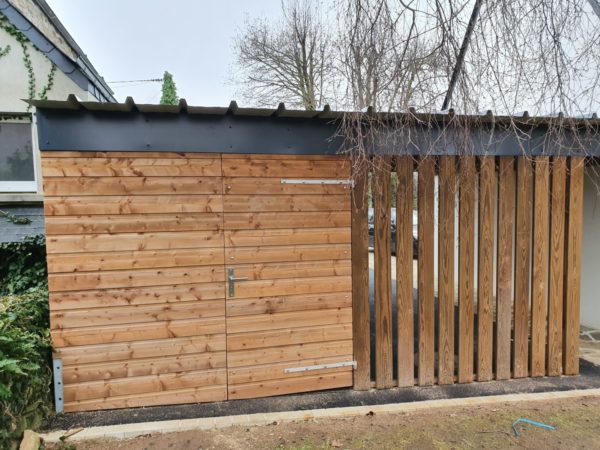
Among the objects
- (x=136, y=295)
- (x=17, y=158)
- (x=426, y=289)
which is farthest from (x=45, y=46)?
(x=426, y=289)

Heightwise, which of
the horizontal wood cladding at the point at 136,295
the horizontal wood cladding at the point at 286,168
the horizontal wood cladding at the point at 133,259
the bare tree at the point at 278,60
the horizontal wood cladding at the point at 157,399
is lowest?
the horizontal wood cladding at the point at 157,399

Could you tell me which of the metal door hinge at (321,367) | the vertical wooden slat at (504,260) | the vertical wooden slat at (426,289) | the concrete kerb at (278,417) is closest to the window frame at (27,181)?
the concrete kerb at (278,417)

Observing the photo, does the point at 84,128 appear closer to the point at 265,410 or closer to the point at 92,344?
the point at 92,344

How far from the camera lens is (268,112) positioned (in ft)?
11.4

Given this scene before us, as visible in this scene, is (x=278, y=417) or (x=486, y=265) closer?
(x=278, y=417)

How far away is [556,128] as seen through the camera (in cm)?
397

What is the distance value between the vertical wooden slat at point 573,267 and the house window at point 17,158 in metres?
6.96

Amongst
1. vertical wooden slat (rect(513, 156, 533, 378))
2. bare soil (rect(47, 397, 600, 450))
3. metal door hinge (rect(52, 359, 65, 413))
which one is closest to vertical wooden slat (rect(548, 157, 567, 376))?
vertical wooden slat (rect(513, 156, 533, 378))

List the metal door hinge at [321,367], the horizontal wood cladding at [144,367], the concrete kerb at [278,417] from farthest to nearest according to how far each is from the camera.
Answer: the metal door hinge at [321,367] < the horizontal wood cladding at [144,367] < the concrete kerb at [278,417]

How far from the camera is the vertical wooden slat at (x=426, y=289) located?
4012 millimetres

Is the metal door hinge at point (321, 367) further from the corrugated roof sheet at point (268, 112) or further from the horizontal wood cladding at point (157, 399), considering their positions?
the corrugated roof sheet at point (268, 112)

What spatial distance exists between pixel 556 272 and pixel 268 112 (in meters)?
3.43

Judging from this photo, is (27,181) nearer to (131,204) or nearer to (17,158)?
(17,158)

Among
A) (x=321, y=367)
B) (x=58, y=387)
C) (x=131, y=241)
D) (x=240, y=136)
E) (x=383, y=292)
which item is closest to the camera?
(x=58, y=387)
